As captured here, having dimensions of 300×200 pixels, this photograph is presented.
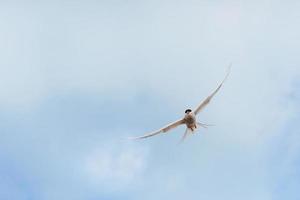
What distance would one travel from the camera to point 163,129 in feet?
131

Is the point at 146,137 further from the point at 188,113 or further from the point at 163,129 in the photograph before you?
the point at 188,113

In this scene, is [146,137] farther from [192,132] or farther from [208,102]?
[208,102]

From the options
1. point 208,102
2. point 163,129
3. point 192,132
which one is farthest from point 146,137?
point 208,102

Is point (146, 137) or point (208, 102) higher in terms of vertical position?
point (208, 102)

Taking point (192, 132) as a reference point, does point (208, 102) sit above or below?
above

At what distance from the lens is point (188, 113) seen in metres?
39.7

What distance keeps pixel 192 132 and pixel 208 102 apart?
4335 mm

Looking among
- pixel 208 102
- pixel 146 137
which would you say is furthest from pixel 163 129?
pixel 208 102

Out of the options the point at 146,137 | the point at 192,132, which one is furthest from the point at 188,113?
the point at 146,137

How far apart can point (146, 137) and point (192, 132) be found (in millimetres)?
5170

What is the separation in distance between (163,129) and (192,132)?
3320mm

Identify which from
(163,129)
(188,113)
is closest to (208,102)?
(188,113)

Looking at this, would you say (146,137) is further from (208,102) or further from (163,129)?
(208,102)

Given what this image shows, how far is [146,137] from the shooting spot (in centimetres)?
3928
